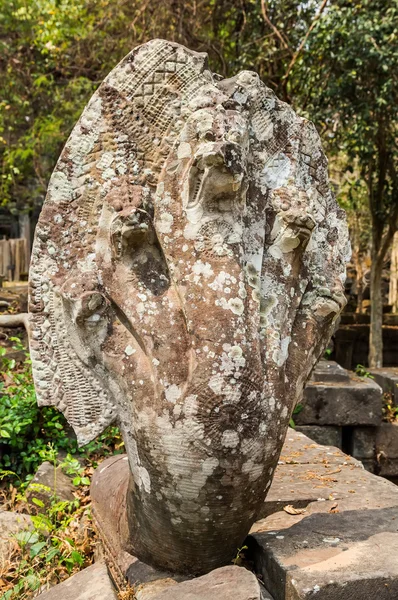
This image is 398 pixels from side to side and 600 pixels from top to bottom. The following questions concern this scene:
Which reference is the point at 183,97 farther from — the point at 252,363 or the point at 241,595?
the point at 241,595

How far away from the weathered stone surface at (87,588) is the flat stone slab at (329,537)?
482 millimetres

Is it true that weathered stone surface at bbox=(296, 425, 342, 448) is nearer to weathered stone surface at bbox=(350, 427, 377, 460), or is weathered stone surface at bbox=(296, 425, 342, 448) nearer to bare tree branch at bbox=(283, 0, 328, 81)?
weathered stone surface at bbox=(350, 427, 377, 460)

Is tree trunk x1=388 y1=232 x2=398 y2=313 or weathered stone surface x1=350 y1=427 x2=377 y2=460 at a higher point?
tree trunk x1=388 y1=232 x2=398 y2=313

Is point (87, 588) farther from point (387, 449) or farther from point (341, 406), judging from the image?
point (387, 449)

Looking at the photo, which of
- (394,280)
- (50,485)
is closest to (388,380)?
(50,485)

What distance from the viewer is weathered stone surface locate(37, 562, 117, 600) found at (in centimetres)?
197

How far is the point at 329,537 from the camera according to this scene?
1927mm

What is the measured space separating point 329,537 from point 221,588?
20.6 inches

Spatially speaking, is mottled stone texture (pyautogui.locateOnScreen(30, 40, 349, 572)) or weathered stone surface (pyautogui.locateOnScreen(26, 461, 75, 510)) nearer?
mottled stone texture (pyautogui.locateOnScreen(30, 40, 349, 572))

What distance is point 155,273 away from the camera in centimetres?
191

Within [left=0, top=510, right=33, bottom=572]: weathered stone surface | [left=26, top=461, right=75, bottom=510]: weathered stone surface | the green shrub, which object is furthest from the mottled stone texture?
the green shrub

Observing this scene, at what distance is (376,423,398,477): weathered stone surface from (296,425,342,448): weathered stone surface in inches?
12.6

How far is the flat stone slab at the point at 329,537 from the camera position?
162 centimetres

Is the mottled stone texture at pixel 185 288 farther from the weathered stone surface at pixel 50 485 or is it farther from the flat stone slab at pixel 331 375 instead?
the flat stone slab at pixel 331 375
